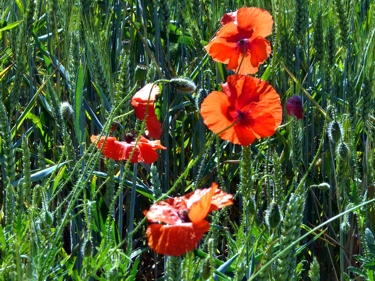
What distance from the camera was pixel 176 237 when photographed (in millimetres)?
782

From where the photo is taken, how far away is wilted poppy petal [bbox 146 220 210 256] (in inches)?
30.4

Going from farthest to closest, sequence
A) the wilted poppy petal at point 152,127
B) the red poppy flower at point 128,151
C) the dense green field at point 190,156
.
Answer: the wilted poppy petal at point 152,127 → the red poppy flower at point 128,151 → the dense green field at point 190,156

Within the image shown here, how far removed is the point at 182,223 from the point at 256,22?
0.51 meters

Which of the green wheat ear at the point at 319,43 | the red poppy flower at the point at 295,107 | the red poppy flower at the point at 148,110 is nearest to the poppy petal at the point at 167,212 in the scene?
the red poppy flower at the point at 148,110

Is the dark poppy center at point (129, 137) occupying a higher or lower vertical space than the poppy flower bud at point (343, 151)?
higher

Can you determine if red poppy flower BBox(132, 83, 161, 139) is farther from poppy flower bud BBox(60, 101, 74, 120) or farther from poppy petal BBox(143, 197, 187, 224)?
poppy petal BBox(143, 197, 187, 224)

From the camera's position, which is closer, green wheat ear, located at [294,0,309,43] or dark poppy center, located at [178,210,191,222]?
dark poppy center, located at [178,210,191,222]

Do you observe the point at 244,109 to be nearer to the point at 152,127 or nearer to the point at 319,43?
the point at 152,127

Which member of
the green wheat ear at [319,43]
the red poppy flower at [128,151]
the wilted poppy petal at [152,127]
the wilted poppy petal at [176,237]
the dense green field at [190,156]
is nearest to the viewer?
the wilted poppy petal at [176,237]

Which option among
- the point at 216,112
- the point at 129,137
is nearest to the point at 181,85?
the point at 216,112

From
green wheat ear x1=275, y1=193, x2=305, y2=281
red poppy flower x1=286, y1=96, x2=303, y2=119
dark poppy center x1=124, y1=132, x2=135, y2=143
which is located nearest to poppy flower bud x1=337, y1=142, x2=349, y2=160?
red poppy flower x1=286, y1=96, x2=303, y2=119

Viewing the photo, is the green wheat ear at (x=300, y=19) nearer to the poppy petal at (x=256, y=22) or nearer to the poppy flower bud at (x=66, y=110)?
the poppy petal at (x=256, y=22)

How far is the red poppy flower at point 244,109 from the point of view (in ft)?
3.24

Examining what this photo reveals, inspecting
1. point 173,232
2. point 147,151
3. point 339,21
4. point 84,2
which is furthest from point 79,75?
point 339,21
